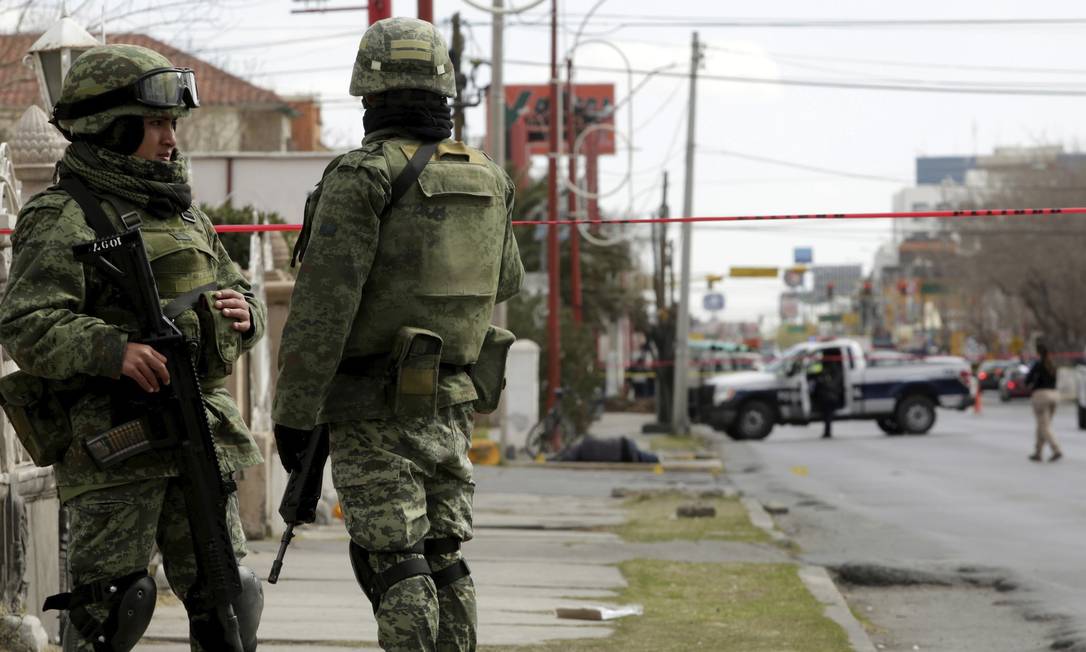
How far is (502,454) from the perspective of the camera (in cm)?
2353

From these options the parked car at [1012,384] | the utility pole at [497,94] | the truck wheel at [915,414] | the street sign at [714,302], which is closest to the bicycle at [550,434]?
the utility pole at [497,94]

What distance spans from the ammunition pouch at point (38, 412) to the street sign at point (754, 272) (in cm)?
7104

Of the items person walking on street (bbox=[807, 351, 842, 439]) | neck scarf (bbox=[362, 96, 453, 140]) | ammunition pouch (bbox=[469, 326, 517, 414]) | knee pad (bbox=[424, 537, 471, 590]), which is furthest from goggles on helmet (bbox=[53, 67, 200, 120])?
Result: person walking on street (bbox=[807, 351, 842, 439])

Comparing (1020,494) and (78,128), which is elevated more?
(78,128)

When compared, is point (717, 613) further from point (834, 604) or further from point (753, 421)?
point (753, 421)

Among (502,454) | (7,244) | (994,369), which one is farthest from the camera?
(994,369)

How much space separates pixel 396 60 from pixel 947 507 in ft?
37.5

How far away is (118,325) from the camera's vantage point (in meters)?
4.26

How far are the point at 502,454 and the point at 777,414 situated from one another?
11.8 m

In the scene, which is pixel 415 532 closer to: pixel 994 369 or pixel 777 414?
pixel 777 414

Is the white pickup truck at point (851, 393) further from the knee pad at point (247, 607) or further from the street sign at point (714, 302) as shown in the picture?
the street sign at point (714, 302)

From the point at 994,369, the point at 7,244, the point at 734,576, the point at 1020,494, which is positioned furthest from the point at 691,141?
the point at 994,369

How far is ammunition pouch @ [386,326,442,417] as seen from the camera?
4.38 m

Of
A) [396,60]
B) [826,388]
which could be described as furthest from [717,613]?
[826,388]
